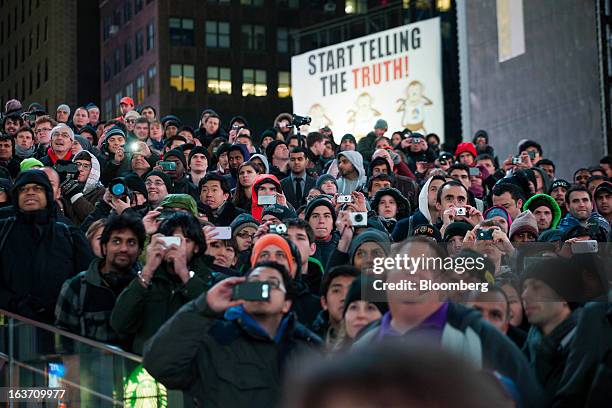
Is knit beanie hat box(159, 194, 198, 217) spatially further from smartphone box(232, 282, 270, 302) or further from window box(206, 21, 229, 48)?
window box(206, 21, 229, 48)

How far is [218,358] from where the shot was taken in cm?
527

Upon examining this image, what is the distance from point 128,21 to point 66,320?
72.1 metres

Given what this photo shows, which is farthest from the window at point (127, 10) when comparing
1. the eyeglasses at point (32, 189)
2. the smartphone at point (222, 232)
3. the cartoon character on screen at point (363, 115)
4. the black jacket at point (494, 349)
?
the black jacket at point (494, 349)

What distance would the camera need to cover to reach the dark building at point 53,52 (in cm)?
8125

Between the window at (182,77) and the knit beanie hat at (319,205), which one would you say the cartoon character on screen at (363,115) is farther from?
the window at (182,77)

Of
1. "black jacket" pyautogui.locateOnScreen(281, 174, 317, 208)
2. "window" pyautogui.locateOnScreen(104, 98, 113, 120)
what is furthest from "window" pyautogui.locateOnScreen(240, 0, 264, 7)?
"black jacket" pyautogui.locateOnScreen(281, 174, 317, 208)

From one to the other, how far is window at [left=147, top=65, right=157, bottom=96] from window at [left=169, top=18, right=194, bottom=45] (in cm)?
217

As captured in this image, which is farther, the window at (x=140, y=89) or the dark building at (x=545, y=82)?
the window at (x=140, y=89)

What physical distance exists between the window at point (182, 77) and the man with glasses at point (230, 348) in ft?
218

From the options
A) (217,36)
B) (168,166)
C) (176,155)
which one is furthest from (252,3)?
(168,166)

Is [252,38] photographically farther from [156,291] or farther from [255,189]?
[156,291]

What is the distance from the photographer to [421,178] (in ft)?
52.3

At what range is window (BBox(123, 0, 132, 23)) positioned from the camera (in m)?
76.6

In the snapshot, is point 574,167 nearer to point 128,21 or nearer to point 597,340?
point 597,340
